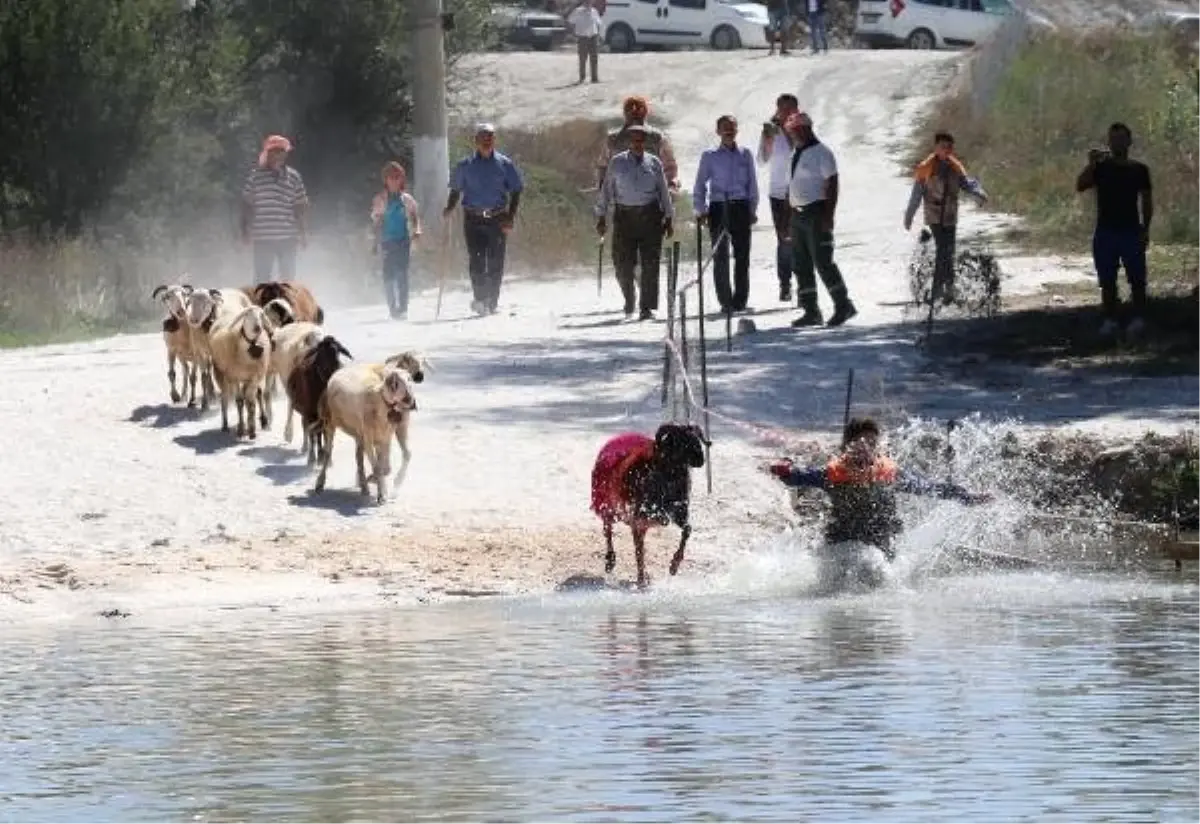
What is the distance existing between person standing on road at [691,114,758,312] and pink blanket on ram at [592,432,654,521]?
9.93 metres

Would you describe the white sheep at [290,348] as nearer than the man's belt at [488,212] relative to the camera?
Yes

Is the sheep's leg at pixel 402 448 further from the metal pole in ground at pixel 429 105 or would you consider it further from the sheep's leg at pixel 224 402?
the metal pole in ground at pixel 429 105

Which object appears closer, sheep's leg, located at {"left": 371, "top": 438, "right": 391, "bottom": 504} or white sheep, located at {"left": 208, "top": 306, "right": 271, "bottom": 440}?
sheep's leg, located at {"left": 371, "top": 438, "right": 391, "bottom": 504}

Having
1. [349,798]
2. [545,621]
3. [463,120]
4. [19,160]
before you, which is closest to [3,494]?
[545,621]

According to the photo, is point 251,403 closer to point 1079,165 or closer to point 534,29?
point 1079,165

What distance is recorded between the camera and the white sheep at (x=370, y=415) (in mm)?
20344

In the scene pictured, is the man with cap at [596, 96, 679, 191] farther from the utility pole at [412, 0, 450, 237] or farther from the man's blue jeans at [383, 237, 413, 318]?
the utility pole at [412, 0, 450, 237]

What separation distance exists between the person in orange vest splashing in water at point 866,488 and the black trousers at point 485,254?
42.5ft

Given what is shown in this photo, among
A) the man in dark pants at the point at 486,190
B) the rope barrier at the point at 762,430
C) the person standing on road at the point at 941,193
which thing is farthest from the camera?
the man in dark pants at the point at 486,190

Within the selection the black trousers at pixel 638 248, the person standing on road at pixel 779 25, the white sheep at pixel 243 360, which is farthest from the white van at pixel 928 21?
the white sheep at pixel 243 360

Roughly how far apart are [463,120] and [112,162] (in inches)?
493

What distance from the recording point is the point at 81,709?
1438cm

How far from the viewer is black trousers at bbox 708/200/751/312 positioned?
2861cm

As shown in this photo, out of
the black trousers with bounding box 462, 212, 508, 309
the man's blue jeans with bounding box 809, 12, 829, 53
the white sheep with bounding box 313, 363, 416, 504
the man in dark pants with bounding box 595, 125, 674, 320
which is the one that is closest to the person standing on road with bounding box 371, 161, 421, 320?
the black trousers with bounding box 462, 212, 508, 309
